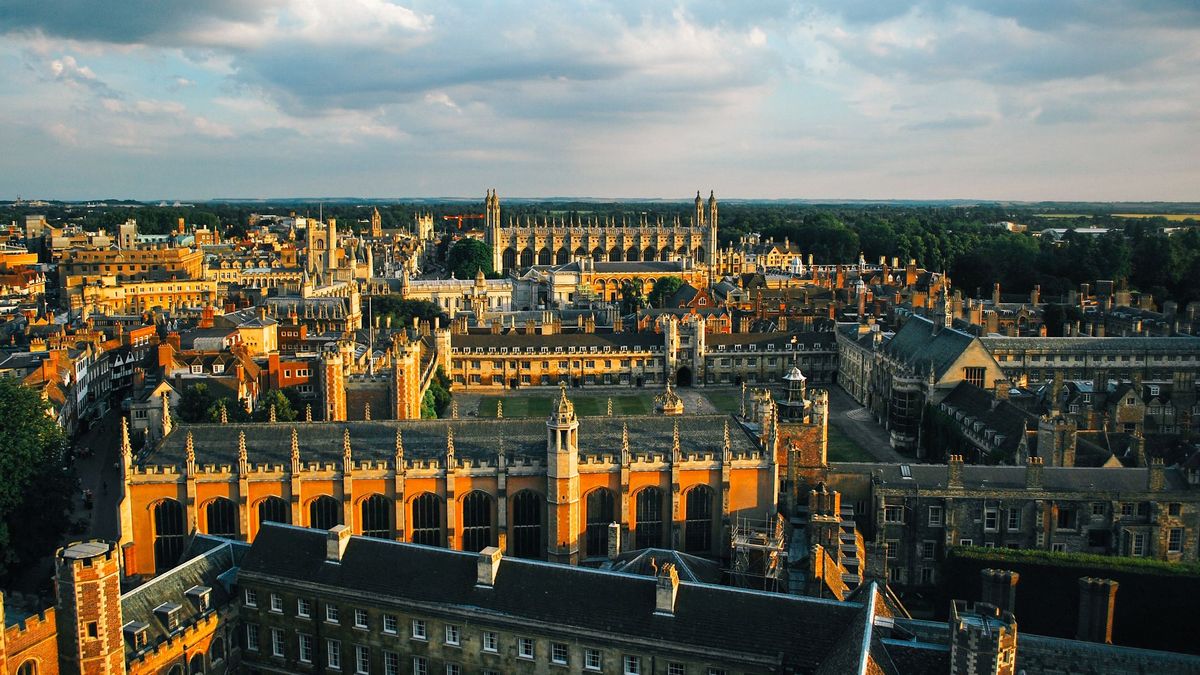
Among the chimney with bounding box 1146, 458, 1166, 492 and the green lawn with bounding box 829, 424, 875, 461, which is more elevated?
the chimney with bounding box 1146, 458, 1166, 492

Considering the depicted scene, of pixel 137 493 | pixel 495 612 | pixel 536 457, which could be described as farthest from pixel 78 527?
pixel 495 612

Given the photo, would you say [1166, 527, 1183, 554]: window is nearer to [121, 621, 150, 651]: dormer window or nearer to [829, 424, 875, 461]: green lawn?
[829, 424, 875, 461]: green lawn

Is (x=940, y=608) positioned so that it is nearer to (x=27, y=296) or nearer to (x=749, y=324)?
(x=749, y=324)

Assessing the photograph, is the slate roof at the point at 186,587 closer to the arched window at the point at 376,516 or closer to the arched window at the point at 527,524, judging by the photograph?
the arched window at the point at 376,516

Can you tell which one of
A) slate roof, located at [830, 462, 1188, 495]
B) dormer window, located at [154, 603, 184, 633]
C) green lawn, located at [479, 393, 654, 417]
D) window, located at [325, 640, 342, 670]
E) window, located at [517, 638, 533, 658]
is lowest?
green lawn, located at [479, 393, 654, 417]

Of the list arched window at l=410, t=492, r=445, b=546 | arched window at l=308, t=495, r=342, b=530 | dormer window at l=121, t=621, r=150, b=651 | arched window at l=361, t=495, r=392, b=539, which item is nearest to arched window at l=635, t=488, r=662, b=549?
arched window at l=410, t=492, r=445, b=546

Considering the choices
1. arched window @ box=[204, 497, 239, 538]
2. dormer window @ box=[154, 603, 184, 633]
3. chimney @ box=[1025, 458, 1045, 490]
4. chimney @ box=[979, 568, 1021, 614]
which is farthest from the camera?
chimney @ box=[1025, 458, 1045, 490]

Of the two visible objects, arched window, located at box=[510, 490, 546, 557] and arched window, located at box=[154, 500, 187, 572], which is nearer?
arched window, located at box=[154, 500, 187, 572]
